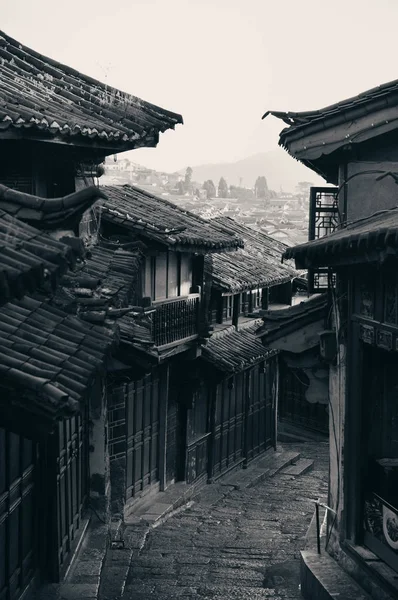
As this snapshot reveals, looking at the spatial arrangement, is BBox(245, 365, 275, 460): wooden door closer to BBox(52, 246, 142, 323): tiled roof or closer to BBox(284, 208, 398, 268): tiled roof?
BBox(52, 246, 142, 323): tiled roof

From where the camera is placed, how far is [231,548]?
1920 centimetres

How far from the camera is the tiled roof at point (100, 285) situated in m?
11.9

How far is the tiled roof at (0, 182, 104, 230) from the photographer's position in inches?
338

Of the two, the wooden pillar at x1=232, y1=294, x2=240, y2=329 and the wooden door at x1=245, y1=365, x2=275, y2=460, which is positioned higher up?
the wooden pillar at x1=232, y1=294, x2=240, y2=329

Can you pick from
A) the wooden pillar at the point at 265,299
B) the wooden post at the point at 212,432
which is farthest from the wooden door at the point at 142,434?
the wooden pillar at the point at 265,299

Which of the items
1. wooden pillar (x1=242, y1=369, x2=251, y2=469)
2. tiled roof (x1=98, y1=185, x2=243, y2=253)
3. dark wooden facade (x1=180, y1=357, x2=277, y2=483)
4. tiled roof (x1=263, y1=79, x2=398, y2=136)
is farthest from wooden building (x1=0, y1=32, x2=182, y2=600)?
wooden pillar (x1=242, y1=369, x2=251, y2=469)

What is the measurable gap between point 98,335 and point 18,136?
357cm

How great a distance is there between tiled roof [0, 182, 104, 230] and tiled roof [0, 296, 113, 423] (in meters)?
1.29

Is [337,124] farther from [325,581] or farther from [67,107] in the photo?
[325,581]

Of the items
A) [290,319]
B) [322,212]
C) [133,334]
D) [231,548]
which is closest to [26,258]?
[290,319]

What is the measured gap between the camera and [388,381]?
14547mm

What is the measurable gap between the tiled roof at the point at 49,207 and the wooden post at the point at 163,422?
1547 centimetres

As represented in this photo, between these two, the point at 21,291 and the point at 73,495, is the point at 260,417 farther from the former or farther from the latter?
the point at 21,291

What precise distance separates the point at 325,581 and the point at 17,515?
499cm
